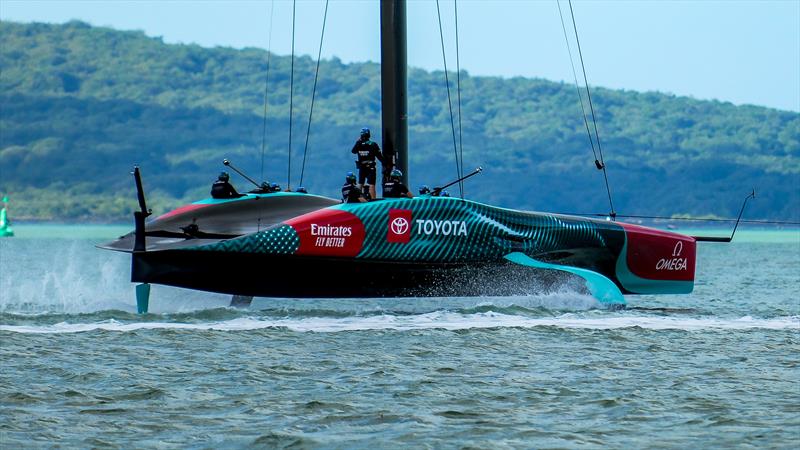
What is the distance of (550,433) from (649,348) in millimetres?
4725

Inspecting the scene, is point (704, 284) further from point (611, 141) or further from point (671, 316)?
point (611, 141)

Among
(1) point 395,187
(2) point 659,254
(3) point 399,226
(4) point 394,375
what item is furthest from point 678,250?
(4) point 394,375

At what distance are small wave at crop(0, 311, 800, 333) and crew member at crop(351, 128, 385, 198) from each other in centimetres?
268

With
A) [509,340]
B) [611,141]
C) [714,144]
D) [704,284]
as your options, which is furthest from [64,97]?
[509,340]

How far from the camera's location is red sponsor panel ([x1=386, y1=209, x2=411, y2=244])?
1588 centimetres

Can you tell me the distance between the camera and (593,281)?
16.8 metres

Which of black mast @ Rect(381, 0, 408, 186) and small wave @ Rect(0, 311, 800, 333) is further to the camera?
black mast @ Rect(381, 0, 408, 186)

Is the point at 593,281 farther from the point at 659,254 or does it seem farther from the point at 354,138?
the point at 354,138

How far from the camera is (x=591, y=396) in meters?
10.4

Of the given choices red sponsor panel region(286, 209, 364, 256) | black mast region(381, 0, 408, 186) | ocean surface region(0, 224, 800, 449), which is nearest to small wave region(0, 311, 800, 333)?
ocean surface region(0, 224, 800, 449)

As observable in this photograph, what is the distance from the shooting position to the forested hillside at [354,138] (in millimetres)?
153250

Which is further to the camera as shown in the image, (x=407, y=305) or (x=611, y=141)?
(x=611, y=141)

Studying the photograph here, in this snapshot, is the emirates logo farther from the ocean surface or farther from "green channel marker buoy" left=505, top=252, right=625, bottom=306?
"green channel marker buoy" left=505, top=252, right=625, bottom=306

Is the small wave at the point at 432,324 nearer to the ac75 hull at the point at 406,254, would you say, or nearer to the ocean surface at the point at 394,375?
the ocean surface at the point at 394,375
